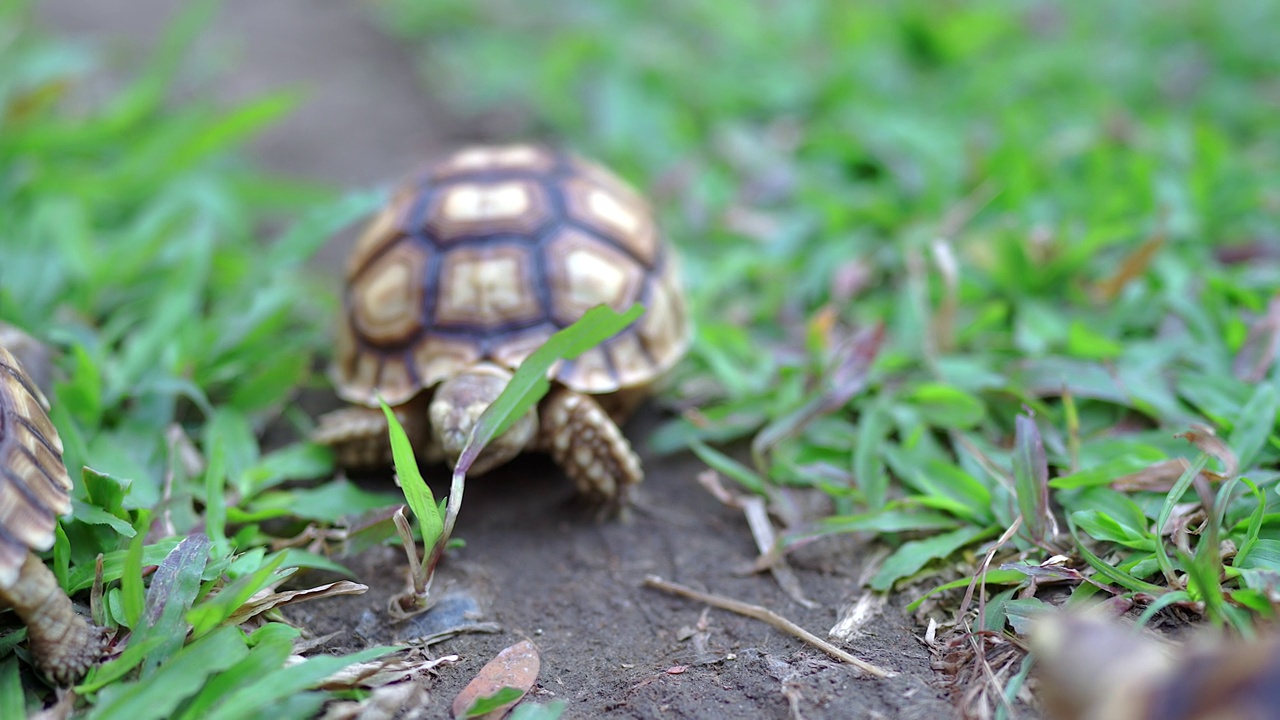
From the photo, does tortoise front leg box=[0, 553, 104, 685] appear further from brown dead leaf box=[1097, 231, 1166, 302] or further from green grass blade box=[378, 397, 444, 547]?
brown dead leaf box=[1097, 231, 1166, 302]

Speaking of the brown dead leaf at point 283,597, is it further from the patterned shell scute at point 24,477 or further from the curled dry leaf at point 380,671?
the patterned shell scute at point 24,477

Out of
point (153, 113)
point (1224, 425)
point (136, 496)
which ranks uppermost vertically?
point (153, 113)

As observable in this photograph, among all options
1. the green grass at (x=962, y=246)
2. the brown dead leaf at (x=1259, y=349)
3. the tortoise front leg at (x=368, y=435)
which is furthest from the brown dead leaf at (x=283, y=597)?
the brown dead leaf at (x=1259, y=349)

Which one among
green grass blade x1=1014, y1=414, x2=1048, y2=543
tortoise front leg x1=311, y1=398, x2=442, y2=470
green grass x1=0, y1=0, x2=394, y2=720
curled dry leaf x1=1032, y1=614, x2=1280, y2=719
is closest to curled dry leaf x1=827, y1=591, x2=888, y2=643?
green grass blade x1=1014, y1=414, x2=1048, y2=543

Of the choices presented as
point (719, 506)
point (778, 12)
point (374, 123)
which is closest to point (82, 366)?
point (719, 506)

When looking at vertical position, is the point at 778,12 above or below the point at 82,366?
above

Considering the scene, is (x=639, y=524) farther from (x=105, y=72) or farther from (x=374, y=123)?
(x=105, y=72)

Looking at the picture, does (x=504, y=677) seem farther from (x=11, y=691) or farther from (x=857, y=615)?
(x=11, y=691)

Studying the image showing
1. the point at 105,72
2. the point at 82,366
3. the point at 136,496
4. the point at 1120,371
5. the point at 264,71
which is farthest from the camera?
the point at 264,71
